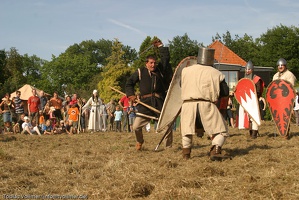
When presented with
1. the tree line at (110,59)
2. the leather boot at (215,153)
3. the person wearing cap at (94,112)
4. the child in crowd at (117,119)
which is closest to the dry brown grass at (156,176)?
the leather boot at (215,153)

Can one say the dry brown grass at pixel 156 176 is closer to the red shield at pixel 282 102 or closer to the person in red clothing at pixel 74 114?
the red shield at pixel 282 102

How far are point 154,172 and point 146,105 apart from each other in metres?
2.71

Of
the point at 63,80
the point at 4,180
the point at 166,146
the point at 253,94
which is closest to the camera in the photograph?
the point at 4,180

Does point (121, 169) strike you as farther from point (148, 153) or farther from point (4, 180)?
point (148, 153)

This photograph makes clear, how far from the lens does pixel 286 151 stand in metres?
7.00

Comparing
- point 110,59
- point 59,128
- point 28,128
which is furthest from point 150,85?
point 110,59

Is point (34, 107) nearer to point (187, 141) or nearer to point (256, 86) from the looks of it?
point (256, 86)

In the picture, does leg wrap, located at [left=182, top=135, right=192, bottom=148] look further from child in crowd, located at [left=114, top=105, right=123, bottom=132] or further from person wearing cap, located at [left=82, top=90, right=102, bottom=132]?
child in crowd, located at [left=114, top=105, right=123, bottom=132]

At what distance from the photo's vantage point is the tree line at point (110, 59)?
46906mm

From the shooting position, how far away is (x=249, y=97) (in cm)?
949

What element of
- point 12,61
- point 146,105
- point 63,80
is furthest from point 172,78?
point 63,80

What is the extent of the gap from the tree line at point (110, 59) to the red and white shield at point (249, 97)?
27688 mm

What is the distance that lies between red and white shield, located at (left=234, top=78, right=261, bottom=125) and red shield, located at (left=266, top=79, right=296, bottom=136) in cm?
39

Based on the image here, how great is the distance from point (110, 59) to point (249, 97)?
41064 millimetres
